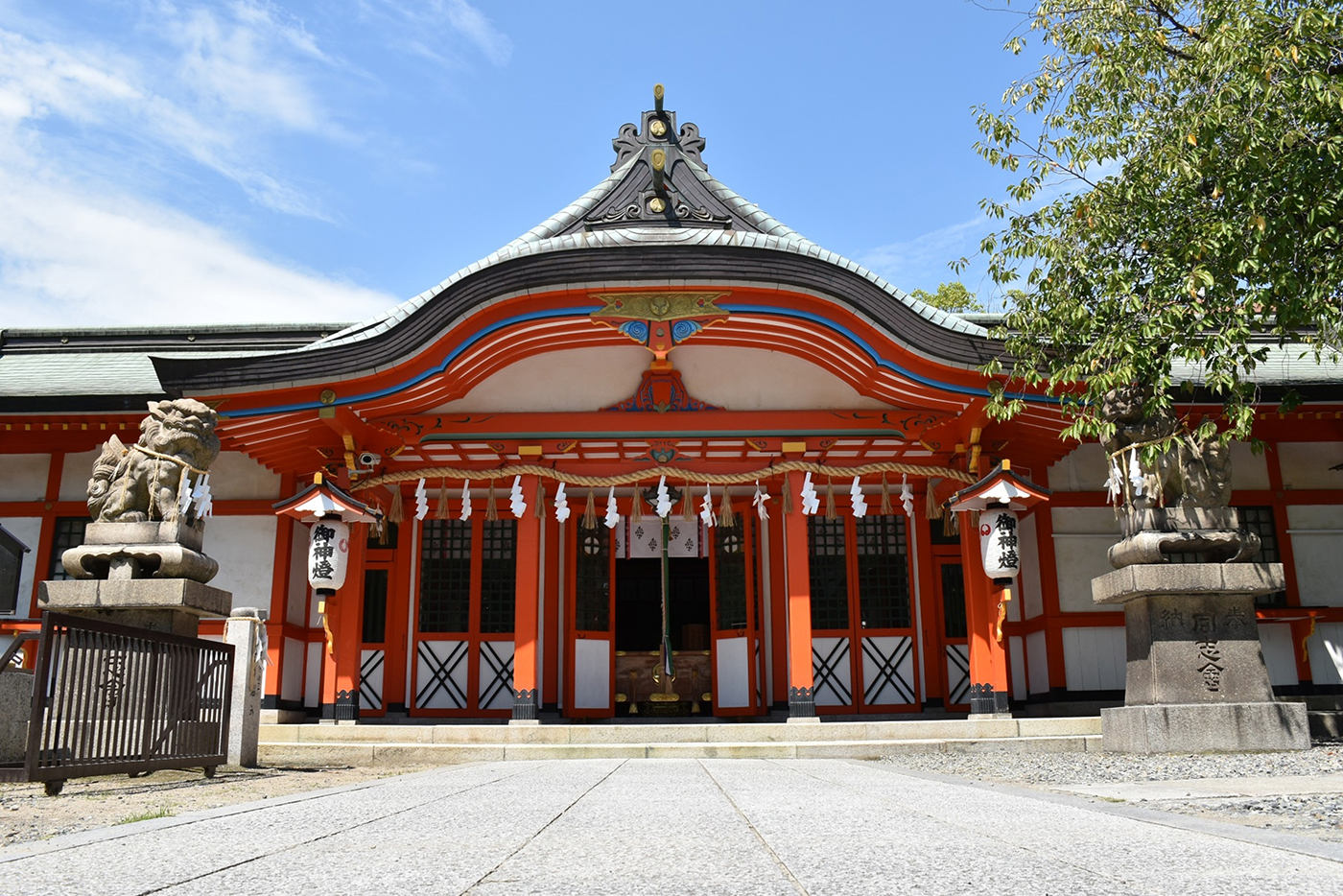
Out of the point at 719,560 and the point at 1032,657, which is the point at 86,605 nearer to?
the point at 719,560

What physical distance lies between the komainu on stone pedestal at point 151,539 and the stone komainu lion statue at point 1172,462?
7570 millimetres

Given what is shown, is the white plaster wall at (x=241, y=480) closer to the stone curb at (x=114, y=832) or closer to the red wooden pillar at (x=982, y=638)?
the stone curb at (x=114, y=832)

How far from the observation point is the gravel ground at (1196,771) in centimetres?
411

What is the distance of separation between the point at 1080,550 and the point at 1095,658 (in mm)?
1308

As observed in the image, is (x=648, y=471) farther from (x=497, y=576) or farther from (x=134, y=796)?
(x=134, y=796)

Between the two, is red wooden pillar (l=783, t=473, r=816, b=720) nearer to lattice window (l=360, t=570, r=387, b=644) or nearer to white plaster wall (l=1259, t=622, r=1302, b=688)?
white plaster wall (l=1259, t=622, r=1302, b=688)

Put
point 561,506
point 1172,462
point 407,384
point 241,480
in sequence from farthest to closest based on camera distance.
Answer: point 241,480 → point 561,506 → point 407,384 → point 1172,462

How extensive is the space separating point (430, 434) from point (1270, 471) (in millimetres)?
10404

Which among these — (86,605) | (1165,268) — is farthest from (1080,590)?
(86,605)

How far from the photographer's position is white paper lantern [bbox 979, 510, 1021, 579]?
1015 centimetres

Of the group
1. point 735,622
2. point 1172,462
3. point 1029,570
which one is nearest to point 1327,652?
point 1029,570

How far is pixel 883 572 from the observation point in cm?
1346

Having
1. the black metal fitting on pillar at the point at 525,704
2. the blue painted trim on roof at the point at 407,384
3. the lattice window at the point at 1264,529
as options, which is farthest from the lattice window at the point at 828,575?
the blue painted trim on roof at the point at 407,384

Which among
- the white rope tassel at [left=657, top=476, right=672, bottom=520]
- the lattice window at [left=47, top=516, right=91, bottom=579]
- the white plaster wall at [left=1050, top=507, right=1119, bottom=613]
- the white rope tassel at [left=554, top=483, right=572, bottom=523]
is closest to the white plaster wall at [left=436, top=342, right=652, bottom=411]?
the white rope tassel at [left=554, top=483, right=572, bottom=523]
